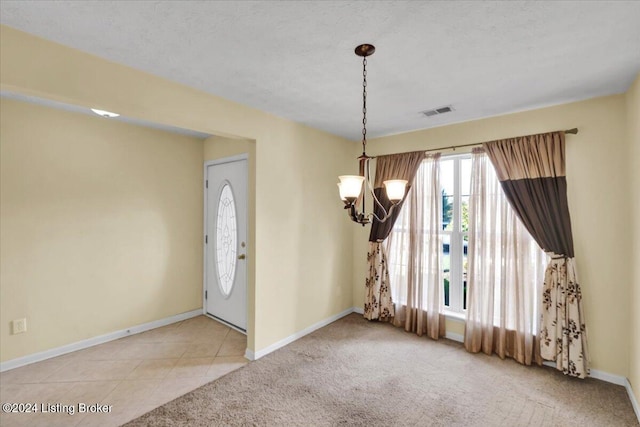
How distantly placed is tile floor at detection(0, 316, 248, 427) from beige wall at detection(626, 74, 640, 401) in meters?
3.35

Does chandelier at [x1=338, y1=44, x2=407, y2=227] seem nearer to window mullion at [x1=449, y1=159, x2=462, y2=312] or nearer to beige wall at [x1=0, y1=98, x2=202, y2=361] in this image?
window mullion at [x1=449, y1=159, x2=462, y2=312]

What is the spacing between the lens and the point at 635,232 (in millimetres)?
2334

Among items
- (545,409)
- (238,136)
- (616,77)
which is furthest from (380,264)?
(616,77)

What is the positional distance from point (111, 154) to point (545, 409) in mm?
4850

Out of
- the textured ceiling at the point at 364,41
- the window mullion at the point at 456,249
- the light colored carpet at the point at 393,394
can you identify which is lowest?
the light colored carpet at the point at 393,394

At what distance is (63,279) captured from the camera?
3.10m

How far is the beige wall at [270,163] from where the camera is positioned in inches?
72.2

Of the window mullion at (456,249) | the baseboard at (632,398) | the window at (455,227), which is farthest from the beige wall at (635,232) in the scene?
the window mullion at (456,249)

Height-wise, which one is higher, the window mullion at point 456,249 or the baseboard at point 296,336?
the window mullion at point 456,249

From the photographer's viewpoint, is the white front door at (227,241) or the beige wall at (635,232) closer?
the beige wall at (635,232)

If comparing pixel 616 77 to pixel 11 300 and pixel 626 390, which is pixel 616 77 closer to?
pixel 626 390

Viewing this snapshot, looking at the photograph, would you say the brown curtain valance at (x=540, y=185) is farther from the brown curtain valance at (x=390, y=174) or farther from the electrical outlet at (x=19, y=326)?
the electrical outlet at (x=19, y=326)

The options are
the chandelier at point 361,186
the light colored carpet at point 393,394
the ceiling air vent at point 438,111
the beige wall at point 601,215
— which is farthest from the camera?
the ceiling air vent at point 438,111

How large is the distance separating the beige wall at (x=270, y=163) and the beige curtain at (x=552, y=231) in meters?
2.12
